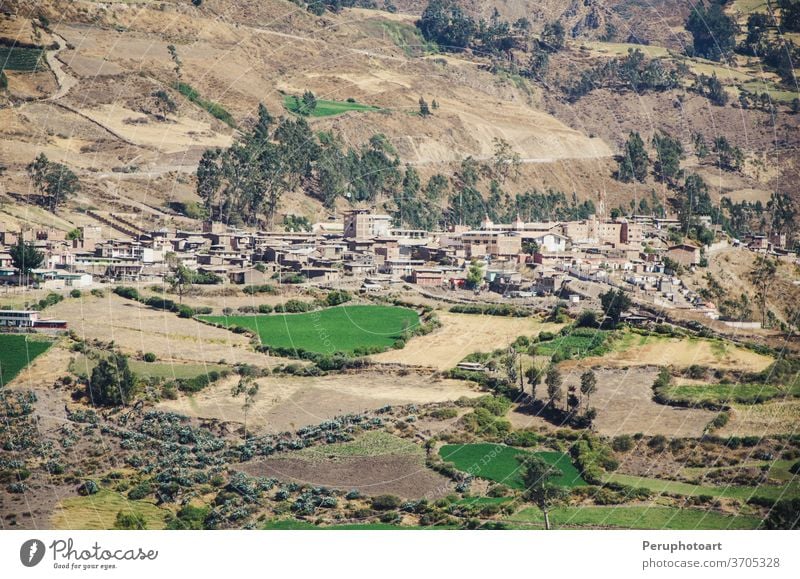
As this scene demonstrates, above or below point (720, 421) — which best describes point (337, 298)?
above

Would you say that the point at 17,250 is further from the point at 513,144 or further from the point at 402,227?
the point at 513,144

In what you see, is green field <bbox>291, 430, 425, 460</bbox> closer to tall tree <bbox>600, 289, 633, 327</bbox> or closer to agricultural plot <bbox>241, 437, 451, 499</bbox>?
agricultural plot <bbox>241, 437, 451, 499</bbox>

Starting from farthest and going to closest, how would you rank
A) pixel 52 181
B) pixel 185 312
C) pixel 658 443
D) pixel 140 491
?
1. pixel 52 181
2. pixel 185 312
3. pixel 658 443
4. pixel 140 491

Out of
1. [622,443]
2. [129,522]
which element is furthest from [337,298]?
[129,522]

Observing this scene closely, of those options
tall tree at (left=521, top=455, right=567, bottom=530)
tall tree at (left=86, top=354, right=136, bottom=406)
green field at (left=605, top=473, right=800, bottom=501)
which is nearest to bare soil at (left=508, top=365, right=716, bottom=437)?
green field at (left=605, top=473, right=800, bottom=501)

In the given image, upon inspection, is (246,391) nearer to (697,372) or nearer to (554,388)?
(554,388)

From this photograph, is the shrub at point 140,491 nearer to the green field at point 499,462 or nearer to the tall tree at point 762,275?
the green field at point 499,462

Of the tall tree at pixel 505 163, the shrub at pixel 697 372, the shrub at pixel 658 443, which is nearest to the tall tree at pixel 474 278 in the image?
the shrub at pixel 697 372
